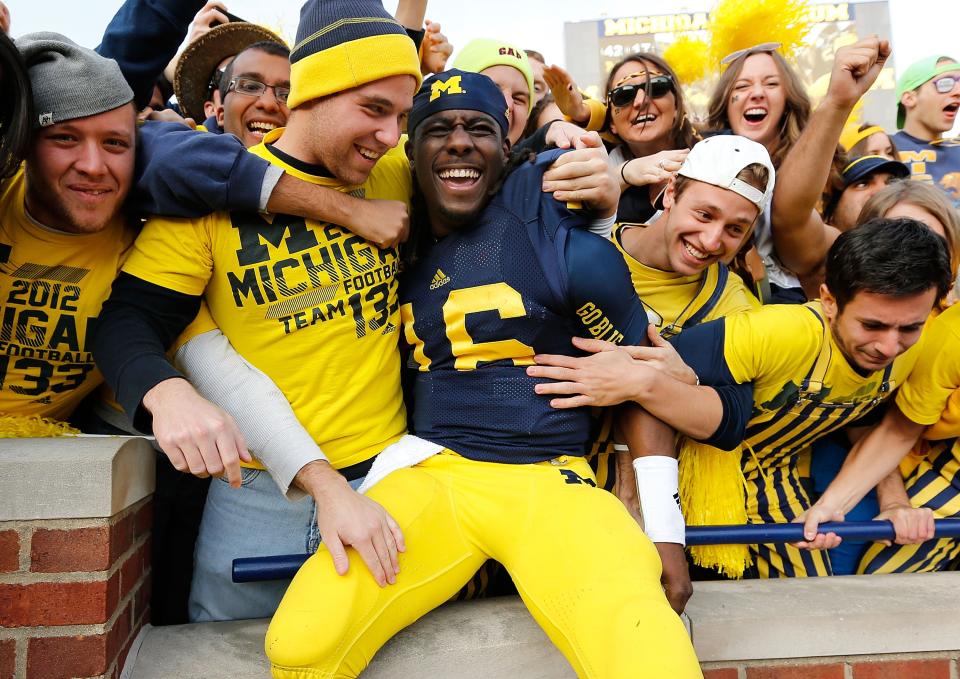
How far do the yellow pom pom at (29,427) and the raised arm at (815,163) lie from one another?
7.95ft

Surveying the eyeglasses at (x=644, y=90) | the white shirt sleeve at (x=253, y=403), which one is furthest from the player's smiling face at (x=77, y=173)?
the eyeglasses at (x=644, y=90)

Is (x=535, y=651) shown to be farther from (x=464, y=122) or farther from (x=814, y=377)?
(x=464, y=122)

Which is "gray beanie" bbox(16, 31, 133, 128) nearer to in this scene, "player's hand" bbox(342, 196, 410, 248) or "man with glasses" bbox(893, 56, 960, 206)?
"player's hand" bbox(342, 196, 410, 248)

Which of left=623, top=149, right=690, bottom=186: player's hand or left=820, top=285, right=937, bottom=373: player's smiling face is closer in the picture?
left=820, top=285, right=937, bottom=373: player's smiling face

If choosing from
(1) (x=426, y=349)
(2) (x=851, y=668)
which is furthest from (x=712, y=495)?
(1) (x=426, y=349)

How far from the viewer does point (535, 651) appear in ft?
6.46

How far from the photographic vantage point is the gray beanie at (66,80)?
196 centimetres

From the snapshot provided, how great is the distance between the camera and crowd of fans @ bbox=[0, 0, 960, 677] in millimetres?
1841

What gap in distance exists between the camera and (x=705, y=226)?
2480 mm

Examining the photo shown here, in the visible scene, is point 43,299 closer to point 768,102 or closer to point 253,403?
point 253,403

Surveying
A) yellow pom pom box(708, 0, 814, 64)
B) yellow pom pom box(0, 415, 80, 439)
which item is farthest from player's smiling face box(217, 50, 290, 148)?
yellow pom pom box(708, 0, 814, 64)

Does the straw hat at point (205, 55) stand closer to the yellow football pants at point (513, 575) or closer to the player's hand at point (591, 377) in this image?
the player's hand at point (591, 377)

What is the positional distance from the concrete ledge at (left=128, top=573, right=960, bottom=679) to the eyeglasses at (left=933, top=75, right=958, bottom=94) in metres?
3.18

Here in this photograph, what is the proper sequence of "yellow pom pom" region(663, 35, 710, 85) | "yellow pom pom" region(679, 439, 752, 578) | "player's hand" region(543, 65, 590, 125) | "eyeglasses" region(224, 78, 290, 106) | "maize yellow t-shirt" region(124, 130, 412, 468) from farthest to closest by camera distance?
1. "yellow pom pom" region(663, 35, 710, 85)
2. "player's hand" region(543, 65, 590, 125)
3. "eyeglasses" region(224, 78, 290, 106)
4. "yellow pom pom" region(679, 439, 752, 578)
5. "maize yellow t-shirt" region(124, 130, 412, 468)
